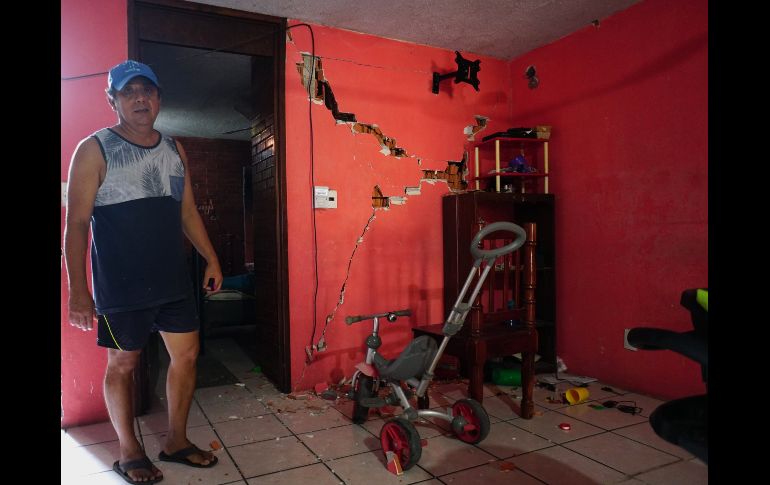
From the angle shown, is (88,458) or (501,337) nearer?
(88,458)

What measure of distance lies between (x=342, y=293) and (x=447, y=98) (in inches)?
67.4

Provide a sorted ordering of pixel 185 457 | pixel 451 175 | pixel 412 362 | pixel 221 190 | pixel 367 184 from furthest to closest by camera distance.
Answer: pixel 221 190 < pixel 451 175 < pixel 367 184 < pixel 412 362 < pixel 185 457

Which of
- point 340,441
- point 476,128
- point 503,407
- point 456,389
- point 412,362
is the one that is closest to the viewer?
point 412,362

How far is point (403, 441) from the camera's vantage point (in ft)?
6.87

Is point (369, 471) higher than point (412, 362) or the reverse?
the reverse

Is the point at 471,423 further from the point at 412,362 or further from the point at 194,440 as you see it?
the point at 194,440

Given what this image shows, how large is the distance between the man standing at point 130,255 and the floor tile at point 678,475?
1883 mm

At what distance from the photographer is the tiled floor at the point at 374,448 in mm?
2018

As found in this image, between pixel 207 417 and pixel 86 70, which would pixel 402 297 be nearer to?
pixel 207 417

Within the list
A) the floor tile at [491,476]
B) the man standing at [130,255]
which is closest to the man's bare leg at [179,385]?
the man standing at [130,255]

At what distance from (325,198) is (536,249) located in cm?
155

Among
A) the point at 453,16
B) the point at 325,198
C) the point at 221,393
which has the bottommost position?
the point at 221,393

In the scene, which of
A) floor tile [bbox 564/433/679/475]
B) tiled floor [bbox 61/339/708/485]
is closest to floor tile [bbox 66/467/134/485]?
tiled floor [bbox 61/339/708/485]

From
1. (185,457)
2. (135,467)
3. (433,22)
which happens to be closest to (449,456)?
(185,457)
